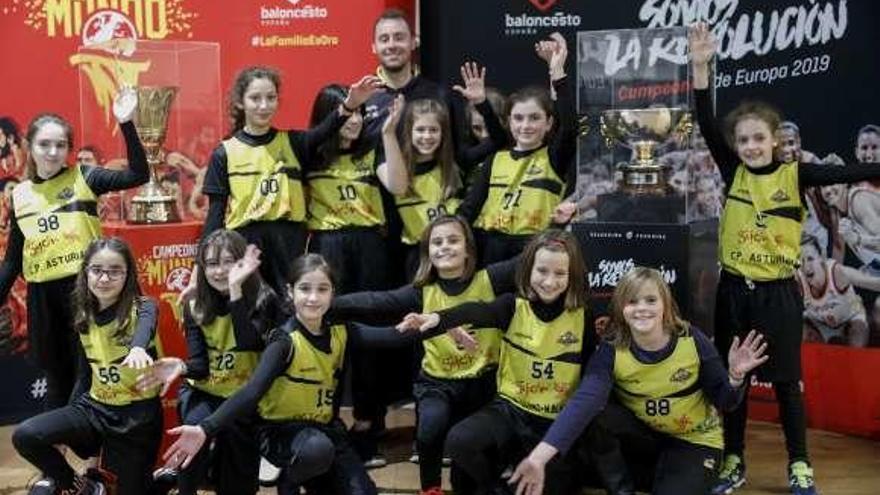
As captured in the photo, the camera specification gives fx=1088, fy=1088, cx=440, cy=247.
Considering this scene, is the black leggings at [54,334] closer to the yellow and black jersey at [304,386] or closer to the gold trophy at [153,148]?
the gold trophy at [153,148]

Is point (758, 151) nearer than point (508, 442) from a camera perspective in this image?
No

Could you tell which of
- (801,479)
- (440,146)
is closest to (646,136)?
(440,146)

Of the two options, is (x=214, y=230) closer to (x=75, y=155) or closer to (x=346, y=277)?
(x=346, y=277)

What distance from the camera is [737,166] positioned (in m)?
3.71

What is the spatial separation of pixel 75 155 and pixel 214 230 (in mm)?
1073

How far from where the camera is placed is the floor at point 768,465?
3.71 metres

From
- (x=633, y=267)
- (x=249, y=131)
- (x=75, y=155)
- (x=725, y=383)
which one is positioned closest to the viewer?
(x=725, y=383)

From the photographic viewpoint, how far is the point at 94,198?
3711 millimetres

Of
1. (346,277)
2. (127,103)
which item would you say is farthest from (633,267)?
(127,103)

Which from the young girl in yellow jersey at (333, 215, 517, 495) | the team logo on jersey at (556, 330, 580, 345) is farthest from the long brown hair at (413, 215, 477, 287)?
the team logo on jersey at (556, 330, 580, 345)

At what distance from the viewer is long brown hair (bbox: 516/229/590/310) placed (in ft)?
11.0

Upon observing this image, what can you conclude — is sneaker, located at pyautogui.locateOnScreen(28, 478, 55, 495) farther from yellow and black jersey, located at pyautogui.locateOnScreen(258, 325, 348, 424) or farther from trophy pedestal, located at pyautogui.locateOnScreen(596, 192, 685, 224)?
trophy pedestal, located at pyautogui.locateOnScreen(596, 192, 685, 224)

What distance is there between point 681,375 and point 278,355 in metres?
1.21

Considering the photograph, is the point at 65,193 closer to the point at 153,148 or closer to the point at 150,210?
the point at 150,210
